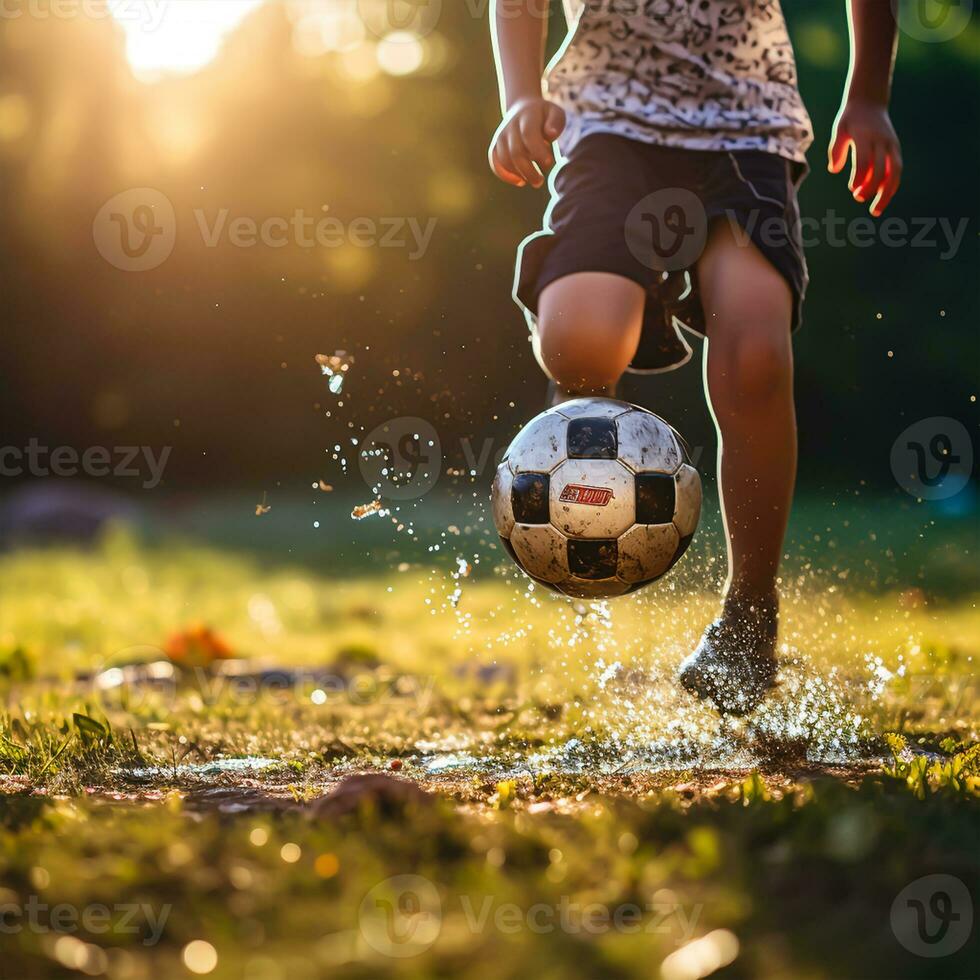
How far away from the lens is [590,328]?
293 cm

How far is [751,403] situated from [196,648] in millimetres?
2767

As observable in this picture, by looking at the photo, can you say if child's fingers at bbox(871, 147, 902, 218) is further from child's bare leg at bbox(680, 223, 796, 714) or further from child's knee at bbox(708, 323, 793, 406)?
child's knee at bbox(708, 323, 793, 406)

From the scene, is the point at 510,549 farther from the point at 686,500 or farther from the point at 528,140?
the point at 528,140

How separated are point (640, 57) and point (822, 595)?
2234mm

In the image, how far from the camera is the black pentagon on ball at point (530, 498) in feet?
9.11

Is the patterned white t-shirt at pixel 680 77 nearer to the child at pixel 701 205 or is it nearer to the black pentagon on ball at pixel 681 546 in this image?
the child at pixel 701 205

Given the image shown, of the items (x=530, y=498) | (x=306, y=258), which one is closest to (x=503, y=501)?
(x=530, y=498)

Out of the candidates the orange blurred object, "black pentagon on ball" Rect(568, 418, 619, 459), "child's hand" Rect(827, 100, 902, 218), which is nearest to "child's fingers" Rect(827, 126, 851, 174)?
"child's hand" Rect(827, 100, 902, 218)

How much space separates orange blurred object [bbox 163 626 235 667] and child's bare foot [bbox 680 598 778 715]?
2506 mm

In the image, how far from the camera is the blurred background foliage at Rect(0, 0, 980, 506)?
13.4 m

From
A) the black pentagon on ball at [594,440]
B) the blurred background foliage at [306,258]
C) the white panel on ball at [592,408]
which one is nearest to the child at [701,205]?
the white panel on ball at [592,408]

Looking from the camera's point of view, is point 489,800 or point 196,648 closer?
point 489,800

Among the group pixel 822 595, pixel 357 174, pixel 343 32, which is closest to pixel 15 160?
pixel 357 174

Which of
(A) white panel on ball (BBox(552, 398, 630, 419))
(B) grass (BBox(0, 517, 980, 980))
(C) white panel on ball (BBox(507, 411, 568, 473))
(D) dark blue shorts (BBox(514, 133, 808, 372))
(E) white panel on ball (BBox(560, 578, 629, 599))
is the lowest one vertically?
(B) grass (BBox(0, 517, 980, 980))
